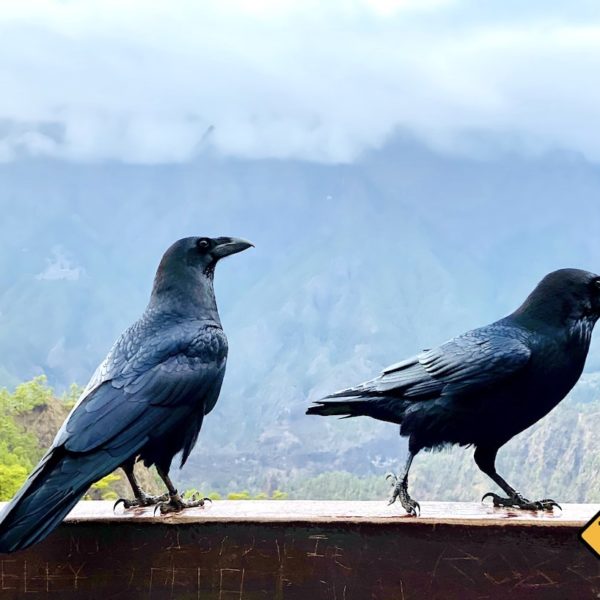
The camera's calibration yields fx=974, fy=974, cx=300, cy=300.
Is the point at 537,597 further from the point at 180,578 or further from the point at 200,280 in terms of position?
the point at 200,280

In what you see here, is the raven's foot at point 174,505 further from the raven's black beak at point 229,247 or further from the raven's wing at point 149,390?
the raven's black beak at point 229,247

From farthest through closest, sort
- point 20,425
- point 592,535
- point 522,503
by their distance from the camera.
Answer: point 20,425
point 522,503
point 592,535

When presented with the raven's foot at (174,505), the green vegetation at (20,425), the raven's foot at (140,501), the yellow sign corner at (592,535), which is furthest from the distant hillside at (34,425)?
the yellow sign corner at (592,535)

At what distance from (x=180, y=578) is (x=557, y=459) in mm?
2724

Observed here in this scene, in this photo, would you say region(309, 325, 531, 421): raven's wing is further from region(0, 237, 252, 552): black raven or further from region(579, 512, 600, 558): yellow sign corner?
region(579, 512, 600, 558): yellow sign corner

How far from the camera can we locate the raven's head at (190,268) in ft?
8.90

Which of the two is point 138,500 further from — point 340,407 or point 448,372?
point 448,372

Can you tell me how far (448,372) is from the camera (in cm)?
258

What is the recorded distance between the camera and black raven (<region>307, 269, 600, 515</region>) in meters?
2.54

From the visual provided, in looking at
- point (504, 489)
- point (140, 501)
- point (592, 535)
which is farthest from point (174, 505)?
point (592, 535)

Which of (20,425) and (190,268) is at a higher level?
(190,268)

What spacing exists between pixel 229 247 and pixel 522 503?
42.4 inches

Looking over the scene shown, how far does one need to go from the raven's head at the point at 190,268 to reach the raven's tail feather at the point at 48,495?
1.72 feet

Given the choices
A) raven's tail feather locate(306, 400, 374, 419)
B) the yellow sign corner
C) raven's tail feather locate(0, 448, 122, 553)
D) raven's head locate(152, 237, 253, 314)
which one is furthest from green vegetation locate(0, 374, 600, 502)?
the yellow sign corner
